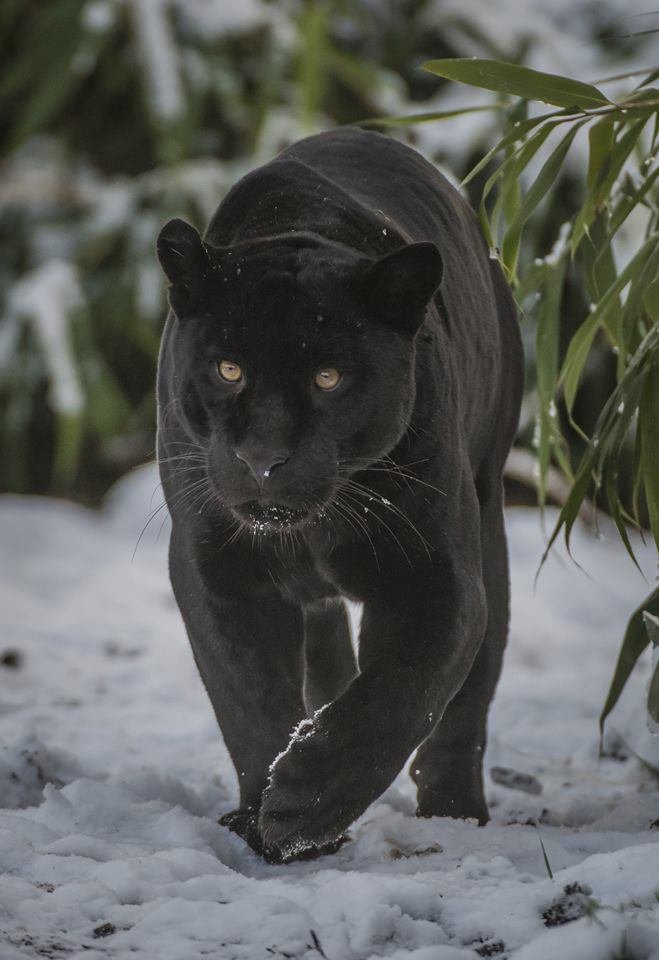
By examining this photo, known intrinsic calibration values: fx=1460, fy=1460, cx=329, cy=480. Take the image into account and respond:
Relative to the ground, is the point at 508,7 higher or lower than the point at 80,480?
higher

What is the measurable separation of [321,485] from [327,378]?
0.15 meters

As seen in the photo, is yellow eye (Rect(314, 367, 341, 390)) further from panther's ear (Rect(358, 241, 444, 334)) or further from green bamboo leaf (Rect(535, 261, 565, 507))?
green bamboo leaf (Rect(535, 261, 565, 507))

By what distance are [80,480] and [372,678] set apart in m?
5.94

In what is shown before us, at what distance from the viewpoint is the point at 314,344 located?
79.4 inches

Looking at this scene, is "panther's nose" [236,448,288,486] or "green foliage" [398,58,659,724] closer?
"panther's nose" [236,448,288,486]

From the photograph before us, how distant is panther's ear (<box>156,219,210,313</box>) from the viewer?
207 cm

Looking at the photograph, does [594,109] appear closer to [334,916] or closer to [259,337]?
[259,337]

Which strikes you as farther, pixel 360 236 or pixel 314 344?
pixel 360 236

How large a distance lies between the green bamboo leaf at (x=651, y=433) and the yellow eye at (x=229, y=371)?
2.11 feet

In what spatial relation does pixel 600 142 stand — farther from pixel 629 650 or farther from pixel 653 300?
pixel 629 650

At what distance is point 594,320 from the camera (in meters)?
2.27

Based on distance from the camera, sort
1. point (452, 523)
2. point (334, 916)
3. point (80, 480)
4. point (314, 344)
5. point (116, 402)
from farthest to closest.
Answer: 1. point (80, 480)
2. point (116, 402)
3. point (452, 523)
4. point (314, 344)
5. point (334, 916)

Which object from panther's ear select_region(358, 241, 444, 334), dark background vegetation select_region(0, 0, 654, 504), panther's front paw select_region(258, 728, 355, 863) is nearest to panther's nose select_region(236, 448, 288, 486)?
panther's ear select_region(358, 241, 444, 334)

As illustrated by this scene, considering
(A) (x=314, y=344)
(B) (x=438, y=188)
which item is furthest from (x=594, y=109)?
(A) (x=314, y=344)
